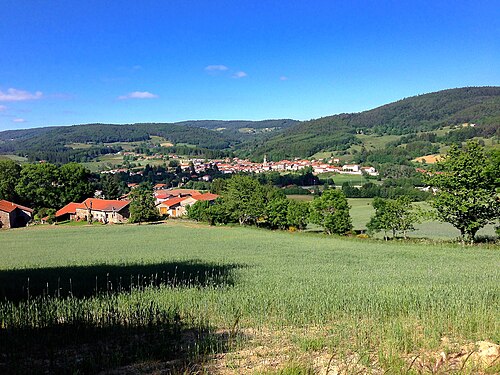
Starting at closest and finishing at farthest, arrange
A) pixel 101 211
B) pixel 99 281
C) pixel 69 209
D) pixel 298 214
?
pixel 99 281 → pixel 298 214 → pixel 69 209 → pixel 101 211

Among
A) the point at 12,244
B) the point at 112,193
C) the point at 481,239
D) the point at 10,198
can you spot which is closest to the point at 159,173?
the point at 112,193

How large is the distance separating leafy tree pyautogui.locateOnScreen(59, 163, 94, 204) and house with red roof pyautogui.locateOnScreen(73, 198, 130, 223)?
3.58 m

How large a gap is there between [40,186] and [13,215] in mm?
9757

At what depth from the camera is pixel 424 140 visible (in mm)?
178250

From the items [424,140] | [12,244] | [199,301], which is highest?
[424,140]

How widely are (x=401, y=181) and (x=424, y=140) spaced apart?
82.7 metres

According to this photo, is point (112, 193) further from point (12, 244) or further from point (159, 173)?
point (159, 173)

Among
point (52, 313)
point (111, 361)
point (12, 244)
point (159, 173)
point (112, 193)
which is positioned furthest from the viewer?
point (159, 173)

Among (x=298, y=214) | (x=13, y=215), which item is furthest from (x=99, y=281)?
(x=13, y=215)

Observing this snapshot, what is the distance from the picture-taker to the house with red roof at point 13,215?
6266cm

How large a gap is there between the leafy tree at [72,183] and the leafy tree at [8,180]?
7922 millimetres

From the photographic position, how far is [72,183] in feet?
252

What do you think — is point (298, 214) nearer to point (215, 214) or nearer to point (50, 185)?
point (215, 214)

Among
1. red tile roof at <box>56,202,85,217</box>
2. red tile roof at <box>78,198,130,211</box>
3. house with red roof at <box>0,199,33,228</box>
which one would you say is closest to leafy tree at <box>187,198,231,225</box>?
red tile roof at <box>78,198,130,211</box>
